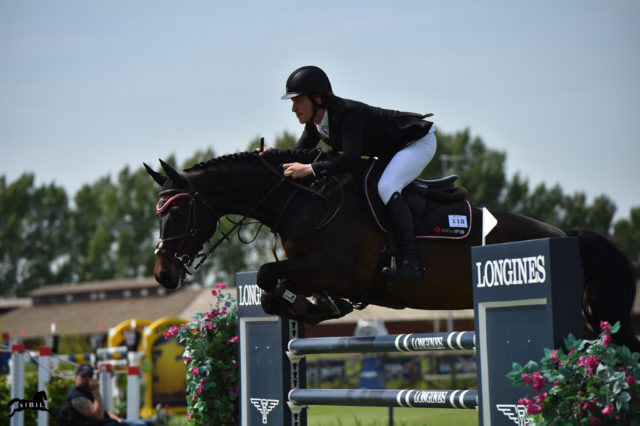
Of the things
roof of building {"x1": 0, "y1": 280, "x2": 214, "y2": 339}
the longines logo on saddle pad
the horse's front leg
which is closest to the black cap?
the longines logo on saddle pad

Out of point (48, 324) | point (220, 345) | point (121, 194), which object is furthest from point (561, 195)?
point (220, 345)

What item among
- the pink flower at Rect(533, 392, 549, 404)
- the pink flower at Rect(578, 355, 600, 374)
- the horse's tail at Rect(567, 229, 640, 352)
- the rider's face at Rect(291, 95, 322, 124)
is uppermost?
the rider's face at Rect(291, 95, 322, 124)

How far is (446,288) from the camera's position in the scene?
17.7 ft

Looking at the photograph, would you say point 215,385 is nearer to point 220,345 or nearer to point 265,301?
point 220,345

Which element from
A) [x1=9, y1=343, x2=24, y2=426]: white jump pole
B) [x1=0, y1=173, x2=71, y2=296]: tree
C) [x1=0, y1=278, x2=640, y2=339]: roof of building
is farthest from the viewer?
[x1=0, y1=173, x2=71, y2=296]: tree

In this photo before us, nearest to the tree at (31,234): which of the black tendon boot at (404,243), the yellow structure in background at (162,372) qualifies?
the yellow structure in background at (162,372)

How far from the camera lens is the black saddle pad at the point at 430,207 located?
17.8 ft

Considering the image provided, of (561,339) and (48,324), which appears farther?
(48,324)

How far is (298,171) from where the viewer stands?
5512 millimetres

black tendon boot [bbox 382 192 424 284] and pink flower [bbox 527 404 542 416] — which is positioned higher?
black tendon boot [bbox 382 192 424 284]

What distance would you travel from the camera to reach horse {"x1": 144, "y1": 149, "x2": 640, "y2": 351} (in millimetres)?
5305

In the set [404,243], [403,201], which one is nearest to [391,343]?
[404,243]

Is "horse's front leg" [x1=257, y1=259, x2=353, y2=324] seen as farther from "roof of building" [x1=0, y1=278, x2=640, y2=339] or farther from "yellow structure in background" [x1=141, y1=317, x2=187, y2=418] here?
"roof of building" [x1=0, y1=278, x2=640, y2=339]

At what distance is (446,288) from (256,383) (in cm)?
149
